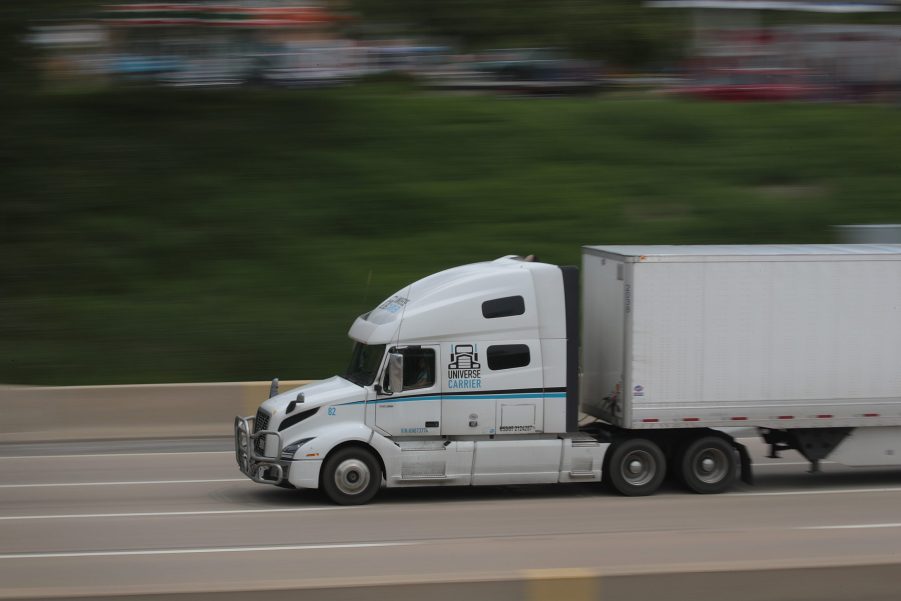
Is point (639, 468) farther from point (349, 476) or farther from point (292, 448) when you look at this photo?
point (292, 448)

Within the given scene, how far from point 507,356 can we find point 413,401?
1194mm

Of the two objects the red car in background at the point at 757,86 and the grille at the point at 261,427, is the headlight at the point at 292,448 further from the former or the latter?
the red car in background at the point at 757,86

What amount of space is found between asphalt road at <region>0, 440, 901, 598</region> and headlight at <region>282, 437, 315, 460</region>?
57 cm

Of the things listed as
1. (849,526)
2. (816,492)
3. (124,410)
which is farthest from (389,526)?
(124,410)

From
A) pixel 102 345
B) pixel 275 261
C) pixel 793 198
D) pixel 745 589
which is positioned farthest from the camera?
pixel 793 198

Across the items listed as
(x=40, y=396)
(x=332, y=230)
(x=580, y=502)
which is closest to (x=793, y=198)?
(x=332, y=230)

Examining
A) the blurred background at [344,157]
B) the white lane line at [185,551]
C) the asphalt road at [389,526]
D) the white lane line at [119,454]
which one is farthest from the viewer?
the blurred background at [344,157]

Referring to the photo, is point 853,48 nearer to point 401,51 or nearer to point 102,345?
point 401,51

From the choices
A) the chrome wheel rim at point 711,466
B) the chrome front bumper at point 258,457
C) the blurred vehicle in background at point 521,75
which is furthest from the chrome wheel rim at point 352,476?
the blurred vehicle in background at point 521,75

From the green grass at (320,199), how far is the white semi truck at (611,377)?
23.1 feet

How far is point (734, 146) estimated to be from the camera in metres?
26.6

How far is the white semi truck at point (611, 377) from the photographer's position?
12.5 meters

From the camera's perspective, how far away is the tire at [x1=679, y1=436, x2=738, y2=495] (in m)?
12.9

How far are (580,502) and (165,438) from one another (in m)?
7.63
